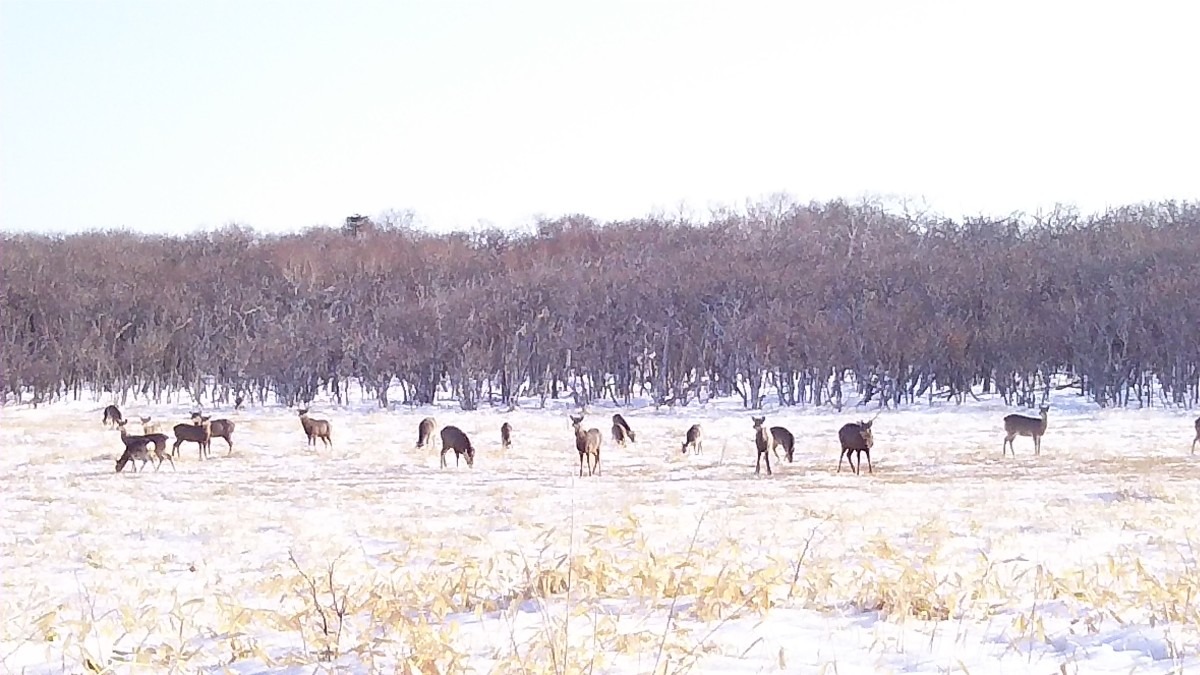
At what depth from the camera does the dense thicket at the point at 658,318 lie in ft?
176

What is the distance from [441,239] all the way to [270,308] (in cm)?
1835

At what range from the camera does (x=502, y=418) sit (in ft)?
143

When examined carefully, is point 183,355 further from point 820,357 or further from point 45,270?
point 820,357

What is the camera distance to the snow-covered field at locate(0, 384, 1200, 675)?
5.70 metres

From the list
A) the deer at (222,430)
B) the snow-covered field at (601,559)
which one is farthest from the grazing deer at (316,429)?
the deer at (222,430)

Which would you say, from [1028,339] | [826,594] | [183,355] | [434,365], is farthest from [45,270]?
[826,594]

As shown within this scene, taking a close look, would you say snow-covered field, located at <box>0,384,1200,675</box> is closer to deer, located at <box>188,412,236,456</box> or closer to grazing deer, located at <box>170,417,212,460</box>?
deer, located at <box>188,412,236,456</box>

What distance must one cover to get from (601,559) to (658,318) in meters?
52.6

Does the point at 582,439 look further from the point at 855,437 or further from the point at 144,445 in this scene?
the point at 144,445

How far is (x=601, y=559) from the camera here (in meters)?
8.51

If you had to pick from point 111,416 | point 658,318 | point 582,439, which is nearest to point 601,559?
point 582,439

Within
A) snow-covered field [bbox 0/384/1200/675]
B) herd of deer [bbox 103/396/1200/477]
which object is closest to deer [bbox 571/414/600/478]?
herd of deer [bbox 103/396/1200/477]

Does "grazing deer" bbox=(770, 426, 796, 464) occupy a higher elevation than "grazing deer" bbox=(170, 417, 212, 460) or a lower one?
lower

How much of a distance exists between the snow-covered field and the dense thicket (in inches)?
910
